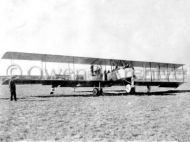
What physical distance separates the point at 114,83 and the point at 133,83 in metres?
1.44

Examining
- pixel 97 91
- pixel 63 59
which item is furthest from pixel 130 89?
pixel 63 59

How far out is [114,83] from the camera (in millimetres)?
17125

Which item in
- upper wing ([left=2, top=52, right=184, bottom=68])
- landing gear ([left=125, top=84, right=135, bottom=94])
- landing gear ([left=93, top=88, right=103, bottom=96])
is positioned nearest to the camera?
upper wing ([left=2, top=52, right=184, bottom=68])

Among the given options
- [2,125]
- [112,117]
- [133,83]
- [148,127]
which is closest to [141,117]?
[112,117]

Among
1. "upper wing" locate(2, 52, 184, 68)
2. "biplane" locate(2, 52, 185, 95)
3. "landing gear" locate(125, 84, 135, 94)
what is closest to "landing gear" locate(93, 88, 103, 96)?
"biplane" locate(2, 52, 185, 95)

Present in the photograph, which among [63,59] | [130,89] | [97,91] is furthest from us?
[63,59]

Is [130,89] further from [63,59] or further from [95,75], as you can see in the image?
[63,59]

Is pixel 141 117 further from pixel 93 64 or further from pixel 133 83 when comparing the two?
pixel 93 64

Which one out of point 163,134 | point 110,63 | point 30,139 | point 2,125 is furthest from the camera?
point 110,63

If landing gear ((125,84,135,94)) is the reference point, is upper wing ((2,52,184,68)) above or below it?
above

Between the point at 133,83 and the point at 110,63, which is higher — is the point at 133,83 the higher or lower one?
the lower one

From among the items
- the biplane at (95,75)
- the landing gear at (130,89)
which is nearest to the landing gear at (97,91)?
the biplane at (95,75)

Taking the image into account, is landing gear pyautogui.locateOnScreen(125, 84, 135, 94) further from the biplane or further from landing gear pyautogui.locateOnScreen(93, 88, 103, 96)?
landing gear pyautogui.locateOnScreen(93, 88, 103, 96)

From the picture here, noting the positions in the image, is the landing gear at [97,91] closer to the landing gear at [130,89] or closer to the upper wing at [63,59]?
the landing gear at [130,89]
